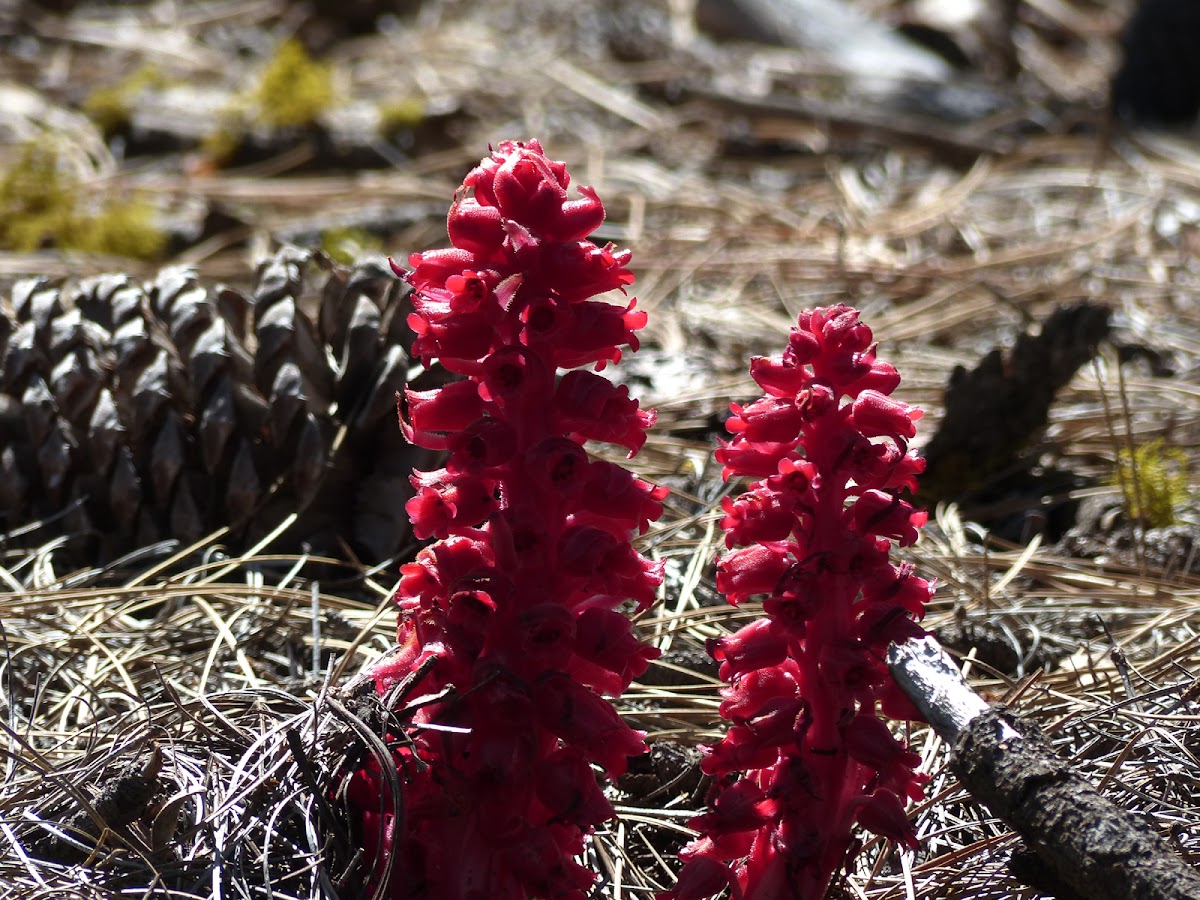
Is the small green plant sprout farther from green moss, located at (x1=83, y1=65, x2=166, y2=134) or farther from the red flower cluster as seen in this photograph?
green moss, located at (x1=83, y1=65, x2=166, y2=134)

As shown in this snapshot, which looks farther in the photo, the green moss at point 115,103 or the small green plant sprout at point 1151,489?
the green moss at point 115,103

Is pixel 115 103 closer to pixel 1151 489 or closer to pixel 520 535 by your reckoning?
pixel 1151 489

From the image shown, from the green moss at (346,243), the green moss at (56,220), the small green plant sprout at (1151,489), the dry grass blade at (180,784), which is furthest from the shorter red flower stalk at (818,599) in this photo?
the green moss at (56,220)

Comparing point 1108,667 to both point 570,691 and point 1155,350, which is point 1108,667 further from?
point 1155,350

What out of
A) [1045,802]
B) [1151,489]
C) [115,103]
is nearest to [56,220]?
[115,103]

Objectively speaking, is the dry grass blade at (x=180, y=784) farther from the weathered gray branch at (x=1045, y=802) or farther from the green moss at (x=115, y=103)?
the green moss at (x=115, y=103)

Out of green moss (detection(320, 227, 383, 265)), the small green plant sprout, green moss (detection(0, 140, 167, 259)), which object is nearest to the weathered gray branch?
the small green plant sprout
